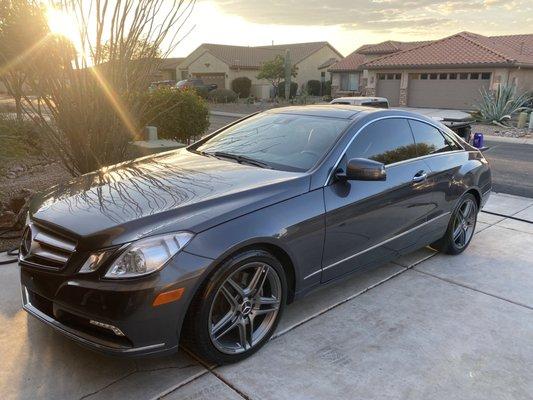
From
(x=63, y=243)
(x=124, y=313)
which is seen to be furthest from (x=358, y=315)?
(x=63, y=243)

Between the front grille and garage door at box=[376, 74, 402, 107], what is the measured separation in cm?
3058

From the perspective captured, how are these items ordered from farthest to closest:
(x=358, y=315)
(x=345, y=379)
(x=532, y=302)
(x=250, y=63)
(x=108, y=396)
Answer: (x=250, y=63)
(x=532, y=302)
(x=358, y=315)
(x=345, y=379)
(x=108, y=396)

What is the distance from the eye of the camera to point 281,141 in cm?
406

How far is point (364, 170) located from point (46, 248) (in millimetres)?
2160

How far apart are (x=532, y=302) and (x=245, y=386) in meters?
2.65

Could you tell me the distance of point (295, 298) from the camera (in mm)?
3449

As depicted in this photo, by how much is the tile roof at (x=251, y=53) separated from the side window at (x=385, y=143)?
44.3m

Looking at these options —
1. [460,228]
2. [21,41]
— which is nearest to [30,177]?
[21,41]

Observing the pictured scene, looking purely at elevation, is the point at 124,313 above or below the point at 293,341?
above

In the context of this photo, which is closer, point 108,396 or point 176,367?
point 108,396

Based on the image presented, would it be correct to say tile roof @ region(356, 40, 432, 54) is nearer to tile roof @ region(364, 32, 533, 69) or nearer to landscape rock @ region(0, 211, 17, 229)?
tile roof @ region(364, 32, 533, 69)

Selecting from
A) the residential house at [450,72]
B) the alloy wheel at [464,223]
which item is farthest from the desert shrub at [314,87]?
the alloy wheel at [464,223]

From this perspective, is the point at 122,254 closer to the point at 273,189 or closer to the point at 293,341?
the point at 273,189

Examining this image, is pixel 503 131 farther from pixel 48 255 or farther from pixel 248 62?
pixel 248 62
